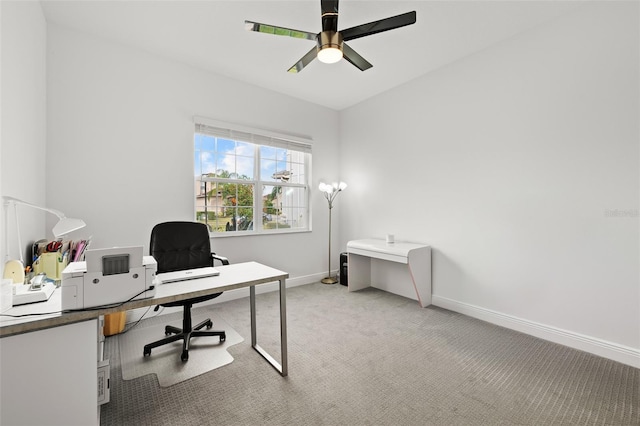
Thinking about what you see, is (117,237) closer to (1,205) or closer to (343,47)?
(1,205)

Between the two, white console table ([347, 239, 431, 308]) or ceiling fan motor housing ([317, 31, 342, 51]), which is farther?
white console table ([347, 239, 431, 308])

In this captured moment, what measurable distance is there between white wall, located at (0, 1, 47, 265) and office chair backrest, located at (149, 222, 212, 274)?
0.84m

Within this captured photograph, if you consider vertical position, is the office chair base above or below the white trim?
below

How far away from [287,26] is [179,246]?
221 cm

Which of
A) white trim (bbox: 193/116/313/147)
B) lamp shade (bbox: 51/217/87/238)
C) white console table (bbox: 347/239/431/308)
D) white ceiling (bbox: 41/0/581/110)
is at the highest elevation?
white ceiling (bbox: 41/0/581/110)

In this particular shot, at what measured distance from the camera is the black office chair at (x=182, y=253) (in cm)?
239

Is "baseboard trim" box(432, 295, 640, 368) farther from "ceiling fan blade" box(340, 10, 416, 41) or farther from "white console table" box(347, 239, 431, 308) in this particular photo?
"ceiling fan blade" box(340, 10, 416, 41)

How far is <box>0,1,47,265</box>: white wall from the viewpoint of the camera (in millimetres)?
1676

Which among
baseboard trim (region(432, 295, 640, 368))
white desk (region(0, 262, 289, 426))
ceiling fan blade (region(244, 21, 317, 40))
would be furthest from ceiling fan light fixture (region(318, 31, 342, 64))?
baseboard trim (region(432, 295, 640, 368))

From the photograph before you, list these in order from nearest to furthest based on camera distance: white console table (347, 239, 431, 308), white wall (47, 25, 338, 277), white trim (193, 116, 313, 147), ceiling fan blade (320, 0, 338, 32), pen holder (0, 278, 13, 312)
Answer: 1. pen holder (0, 278, 13, 312)
2. ceiling fan blade (320, 0, 338, 32)
3. white wall (47, 25, 338, 277)
4. white console table (347, 239, 431, 308)
5. white trim (193, 116, 313, 147)

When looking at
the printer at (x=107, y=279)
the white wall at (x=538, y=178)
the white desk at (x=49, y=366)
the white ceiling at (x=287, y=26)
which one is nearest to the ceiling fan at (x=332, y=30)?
the white ceiling at (x=287, y=26)

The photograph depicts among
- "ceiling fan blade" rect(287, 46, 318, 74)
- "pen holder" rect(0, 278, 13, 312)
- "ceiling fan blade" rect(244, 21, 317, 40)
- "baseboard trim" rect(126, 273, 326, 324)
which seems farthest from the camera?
"baseboard trim" rect(126, 273, 326, 324)

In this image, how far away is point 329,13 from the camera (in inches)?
75.0

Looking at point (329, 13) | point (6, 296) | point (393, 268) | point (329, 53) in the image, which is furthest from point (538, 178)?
point (6, 296)
